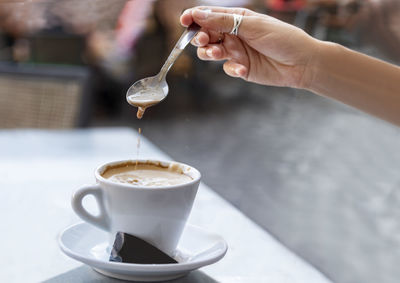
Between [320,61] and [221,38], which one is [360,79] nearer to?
[320,61]

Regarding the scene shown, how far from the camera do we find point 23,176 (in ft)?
2.54

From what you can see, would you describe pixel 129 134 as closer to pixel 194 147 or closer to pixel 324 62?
pixel 324 62

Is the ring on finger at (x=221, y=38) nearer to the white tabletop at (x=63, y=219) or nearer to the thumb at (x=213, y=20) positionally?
the thumb at (x=213, y=20)

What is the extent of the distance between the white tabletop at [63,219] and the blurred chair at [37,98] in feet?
0.93

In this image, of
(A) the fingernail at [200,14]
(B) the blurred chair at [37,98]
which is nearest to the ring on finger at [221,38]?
(A) the fingernail at [200,14]

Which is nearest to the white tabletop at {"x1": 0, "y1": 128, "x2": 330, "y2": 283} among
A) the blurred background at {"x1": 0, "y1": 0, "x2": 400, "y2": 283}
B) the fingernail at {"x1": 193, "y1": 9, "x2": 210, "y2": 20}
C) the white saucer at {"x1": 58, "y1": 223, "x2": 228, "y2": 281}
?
the white saucer at {"x1": 58, "y1": 223, "x2": 228, "y2": 281}

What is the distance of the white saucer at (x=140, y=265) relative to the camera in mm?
445

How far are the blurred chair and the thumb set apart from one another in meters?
0.73

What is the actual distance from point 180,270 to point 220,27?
291mm

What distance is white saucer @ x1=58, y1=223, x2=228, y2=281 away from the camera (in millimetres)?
445

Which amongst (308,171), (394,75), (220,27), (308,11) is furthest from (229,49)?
(308,11)

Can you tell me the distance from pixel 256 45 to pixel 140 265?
1.09 ft

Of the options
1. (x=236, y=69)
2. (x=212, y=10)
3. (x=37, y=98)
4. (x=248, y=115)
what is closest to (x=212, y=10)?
(x=212, y=10)

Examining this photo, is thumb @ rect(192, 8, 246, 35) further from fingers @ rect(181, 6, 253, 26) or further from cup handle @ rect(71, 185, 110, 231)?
cup handle @ rect(71, 185, 110, 231)
